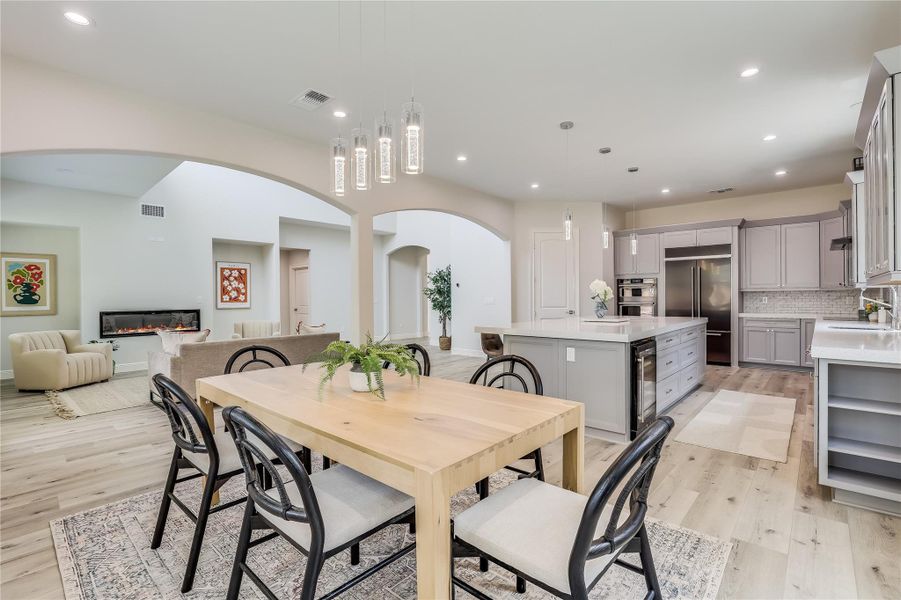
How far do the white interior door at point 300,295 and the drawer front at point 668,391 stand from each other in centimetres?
787

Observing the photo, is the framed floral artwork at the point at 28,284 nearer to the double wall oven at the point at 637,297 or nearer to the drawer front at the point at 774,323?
the double wall oven at the point at 637,297

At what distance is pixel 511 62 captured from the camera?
2885mm

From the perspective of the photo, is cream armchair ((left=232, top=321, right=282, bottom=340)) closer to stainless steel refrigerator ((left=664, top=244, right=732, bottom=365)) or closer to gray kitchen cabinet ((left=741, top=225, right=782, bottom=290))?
stainless steel refrigerator ((left=664, top=244, right=732, bottom=365))

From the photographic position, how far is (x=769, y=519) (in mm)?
2281

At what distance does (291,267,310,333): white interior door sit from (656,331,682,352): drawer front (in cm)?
786

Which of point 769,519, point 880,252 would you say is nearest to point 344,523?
point 769,519

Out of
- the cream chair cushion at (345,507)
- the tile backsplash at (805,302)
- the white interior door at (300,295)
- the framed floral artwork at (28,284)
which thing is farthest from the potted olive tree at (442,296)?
the cream chair cushion at (345,507)

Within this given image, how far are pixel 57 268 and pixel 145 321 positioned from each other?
1522 mm

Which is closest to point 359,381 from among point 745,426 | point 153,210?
point 745,426

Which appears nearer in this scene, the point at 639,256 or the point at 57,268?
the point at 57,268

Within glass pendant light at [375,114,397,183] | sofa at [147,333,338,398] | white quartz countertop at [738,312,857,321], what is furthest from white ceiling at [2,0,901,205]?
white quartz countertop at [738,312,857,321]

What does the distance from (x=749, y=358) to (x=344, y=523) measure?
7342 mm

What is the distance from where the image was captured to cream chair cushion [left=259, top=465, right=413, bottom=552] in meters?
1.34

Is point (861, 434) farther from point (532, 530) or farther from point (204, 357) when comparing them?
point (204, 357)
